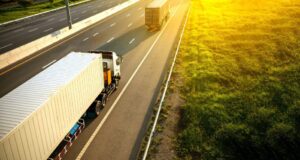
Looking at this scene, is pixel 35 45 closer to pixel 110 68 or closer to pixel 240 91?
pixel 110 68

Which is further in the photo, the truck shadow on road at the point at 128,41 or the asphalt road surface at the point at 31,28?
the asphalt road surface at the point at 31,28

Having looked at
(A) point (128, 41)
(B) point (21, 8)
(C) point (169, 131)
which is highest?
(B) point (21, 8)

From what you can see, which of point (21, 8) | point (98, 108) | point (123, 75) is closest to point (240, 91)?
point (123, 75)

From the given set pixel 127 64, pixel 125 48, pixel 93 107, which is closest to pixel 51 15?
pixel 125 48

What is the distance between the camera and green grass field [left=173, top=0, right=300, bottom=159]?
12250mm

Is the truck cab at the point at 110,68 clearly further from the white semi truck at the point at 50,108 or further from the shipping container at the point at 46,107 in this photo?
the shipping container at the point at 46,107

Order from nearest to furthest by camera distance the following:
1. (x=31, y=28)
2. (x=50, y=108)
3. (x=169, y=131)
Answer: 1. (x=50, y=108)
2. (x=169, y=131)
3. (x=31, y=28)

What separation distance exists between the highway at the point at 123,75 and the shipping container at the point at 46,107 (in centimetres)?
195

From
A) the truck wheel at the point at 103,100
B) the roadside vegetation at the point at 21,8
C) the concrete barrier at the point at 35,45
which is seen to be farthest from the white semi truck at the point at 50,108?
the roadside vegetation at the point at 21,8

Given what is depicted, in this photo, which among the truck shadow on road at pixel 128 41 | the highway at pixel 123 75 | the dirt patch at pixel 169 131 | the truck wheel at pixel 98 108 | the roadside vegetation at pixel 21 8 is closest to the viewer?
the dirt patch at pixel 169 131

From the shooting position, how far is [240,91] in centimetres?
1741

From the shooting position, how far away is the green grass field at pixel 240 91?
12.2 m

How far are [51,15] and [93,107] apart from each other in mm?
38645

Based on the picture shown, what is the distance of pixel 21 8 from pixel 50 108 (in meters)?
53.4
